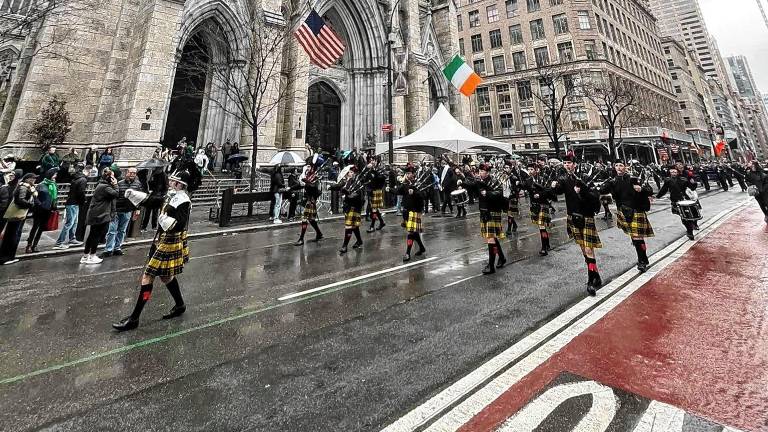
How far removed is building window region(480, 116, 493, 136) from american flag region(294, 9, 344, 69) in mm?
35033

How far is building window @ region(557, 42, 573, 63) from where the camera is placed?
135 ft

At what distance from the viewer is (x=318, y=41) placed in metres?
15.8

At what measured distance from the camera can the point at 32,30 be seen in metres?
15.2

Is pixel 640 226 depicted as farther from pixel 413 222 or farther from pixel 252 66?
pixel 252 66

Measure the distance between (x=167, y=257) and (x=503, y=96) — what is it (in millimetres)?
48967

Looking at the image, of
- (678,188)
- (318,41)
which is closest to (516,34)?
(318,41)

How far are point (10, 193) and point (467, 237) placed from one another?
420 inches

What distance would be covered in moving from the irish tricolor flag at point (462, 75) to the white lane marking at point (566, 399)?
16.4 meters

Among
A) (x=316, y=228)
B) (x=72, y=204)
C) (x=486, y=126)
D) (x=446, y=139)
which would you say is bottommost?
(x=316, y=228)

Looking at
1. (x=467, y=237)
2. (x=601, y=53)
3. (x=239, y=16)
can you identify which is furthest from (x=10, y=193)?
(x=601, y=53)

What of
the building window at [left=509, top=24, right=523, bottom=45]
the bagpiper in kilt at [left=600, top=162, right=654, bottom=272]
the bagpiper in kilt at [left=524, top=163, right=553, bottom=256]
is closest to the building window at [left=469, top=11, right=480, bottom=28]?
the building window at [left=509, top=24, right=523, bottom=45]

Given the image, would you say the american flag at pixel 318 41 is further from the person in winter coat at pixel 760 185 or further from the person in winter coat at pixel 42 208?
the person in winter coat at pixel 760 185

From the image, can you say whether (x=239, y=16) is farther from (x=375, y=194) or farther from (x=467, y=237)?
(x=467, y=237)

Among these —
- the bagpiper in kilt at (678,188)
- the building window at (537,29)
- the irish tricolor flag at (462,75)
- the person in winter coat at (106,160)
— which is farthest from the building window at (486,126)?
the person in winter coat at (106,160)
